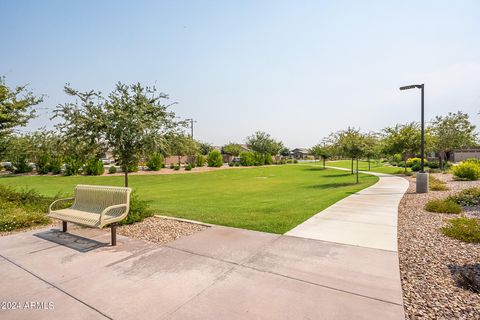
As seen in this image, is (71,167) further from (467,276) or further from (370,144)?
(467,276)

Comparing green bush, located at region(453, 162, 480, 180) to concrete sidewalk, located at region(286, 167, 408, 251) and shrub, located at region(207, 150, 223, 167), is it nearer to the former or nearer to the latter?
concrete sidewalk, located at region(286, 167, 408, 251)

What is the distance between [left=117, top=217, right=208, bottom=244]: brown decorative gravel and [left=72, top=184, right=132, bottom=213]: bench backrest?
2.55 ft

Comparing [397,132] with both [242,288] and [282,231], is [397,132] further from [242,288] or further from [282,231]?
[242,288]

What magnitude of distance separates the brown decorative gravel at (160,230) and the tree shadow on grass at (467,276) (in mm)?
4741

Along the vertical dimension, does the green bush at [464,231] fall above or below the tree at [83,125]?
below

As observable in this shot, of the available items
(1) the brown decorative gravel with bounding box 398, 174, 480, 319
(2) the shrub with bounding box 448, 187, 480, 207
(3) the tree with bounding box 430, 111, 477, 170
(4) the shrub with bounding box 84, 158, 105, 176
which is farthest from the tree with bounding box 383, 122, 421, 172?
(4) the shrub with bounding box 84, 158, 105, 176

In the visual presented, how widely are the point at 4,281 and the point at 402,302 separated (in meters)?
5.33

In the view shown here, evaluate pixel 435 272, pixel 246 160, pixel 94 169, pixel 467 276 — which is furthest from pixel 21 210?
pixel 246 160

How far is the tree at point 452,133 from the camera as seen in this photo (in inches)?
1126

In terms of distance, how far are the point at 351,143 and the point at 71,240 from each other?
17.5 m

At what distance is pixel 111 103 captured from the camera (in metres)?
9.16

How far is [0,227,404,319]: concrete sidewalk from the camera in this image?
294cm

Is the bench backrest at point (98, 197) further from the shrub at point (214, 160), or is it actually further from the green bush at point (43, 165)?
the shrub at point (214, 160)

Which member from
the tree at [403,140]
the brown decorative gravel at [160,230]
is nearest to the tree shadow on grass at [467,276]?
the brown decorative gravel at [160,230]
